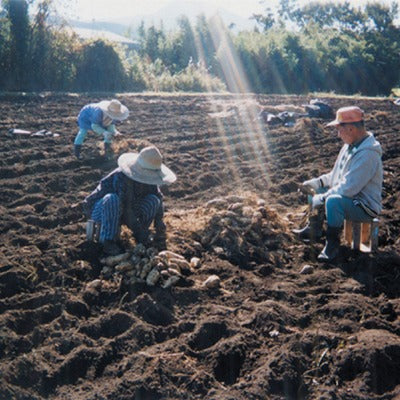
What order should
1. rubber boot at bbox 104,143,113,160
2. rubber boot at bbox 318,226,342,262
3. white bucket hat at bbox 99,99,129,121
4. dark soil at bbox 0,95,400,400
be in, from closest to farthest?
dark soil at bbox 0,95,400,400, rubber boot at bbox 318,226,342,262, white bucket hat at bbox 99,99,129,121, rubber boot at bbox 104,143,113,160

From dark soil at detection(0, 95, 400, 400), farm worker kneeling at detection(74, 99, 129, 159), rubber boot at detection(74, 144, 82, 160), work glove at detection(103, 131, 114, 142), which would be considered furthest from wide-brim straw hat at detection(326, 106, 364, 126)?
rubber boot at detection(74, 144, 82, 160)

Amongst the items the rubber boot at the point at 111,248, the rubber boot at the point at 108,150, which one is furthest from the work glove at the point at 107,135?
the rubber boot at the point at 111,248

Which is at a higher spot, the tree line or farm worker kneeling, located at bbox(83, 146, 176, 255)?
the tree line

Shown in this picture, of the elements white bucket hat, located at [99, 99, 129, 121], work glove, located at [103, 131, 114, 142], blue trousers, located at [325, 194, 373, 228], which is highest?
white bucket hat, located at [99, 99, 129, 121]

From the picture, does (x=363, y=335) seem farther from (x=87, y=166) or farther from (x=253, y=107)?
(x=253, y=107)

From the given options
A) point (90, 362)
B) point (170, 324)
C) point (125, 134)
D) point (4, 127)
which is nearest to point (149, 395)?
point (90, 362)

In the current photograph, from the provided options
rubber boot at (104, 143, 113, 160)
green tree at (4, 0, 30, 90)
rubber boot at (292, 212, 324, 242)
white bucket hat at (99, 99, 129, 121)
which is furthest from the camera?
green tree at (4, 0, 30, 90)

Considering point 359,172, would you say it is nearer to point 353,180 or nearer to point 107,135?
point 353,180

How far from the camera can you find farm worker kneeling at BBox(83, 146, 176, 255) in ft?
17.6

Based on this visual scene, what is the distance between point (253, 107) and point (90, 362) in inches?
507

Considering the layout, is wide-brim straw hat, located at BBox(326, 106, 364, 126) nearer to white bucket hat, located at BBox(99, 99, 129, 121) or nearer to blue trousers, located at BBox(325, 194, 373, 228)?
blue trousers, located at BBox(325, 194, 373, 228)

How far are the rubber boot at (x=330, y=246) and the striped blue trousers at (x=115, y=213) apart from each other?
1761mm

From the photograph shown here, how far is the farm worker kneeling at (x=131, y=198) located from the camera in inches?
211

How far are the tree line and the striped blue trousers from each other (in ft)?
53.7
